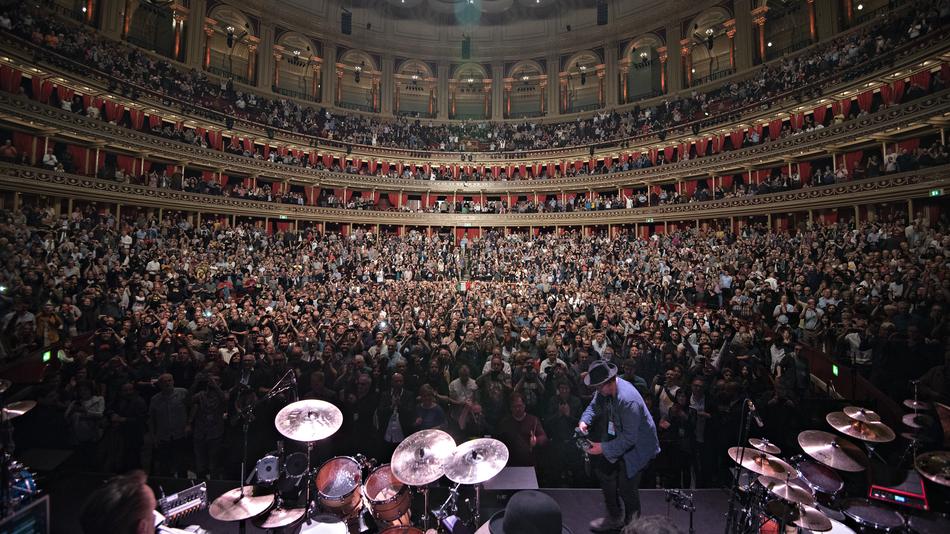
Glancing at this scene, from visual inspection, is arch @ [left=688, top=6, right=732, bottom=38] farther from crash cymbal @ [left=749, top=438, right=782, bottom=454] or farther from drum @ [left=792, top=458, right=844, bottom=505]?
crash cymbal @ [left=749, top=438, right=782, bottom=454]

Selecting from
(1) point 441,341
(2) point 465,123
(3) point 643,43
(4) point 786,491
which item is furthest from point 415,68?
(4) point 786,491

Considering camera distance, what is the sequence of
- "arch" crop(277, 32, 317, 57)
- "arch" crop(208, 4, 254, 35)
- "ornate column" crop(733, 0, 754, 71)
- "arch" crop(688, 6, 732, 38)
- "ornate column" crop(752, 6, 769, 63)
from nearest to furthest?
"ornate column" crop(752, 6, 769, 63)
"ornate column" crop(733, 0, 754, 71)
"arch" crop(688, 6, 732, 38)
"arch" crop(208, 4, 254, 35)
"arch" crop(277, 32, 317, 57)

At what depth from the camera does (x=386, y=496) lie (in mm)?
4234

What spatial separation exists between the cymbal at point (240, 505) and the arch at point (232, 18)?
34.9 m

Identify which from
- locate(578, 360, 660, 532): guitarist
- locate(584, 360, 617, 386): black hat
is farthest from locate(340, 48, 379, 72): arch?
locate(578, 360, 660, 532): guitarist

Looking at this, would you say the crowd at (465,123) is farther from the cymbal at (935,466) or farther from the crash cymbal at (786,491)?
the crash cymbal at (786,491)

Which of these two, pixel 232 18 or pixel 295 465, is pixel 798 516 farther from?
pixel 232 18

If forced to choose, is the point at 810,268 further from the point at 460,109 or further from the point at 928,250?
the point at 460,109

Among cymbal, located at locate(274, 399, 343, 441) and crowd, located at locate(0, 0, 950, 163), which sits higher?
crowd, located at locate(0, 0, 950, 163)

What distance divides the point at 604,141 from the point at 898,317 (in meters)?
24.0

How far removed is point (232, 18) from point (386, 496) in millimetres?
36464

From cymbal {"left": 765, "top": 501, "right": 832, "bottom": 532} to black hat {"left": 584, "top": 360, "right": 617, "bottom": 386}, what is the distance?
67.2 inches

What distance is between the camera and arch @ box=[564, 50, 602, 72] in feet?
111

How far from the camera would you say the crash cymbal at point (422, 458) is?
149 inches
